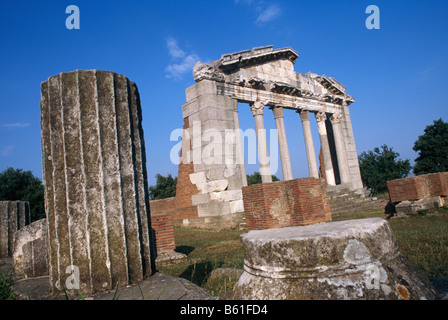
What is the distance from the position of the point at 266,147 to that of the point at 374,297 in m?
13.9

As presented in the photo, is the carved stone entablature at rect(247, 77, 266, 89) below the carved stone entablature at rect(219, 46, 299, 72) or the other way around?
below

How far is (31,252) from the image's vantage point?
3.16 m

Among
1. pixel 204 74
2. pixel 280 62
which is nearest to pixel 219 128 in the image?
pixel 204 74

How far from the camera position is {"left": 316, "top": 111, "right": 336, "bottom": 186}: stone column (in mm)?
19047

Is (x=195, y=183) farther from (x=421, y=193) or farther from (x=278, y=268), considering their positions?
(x=278, y=268)

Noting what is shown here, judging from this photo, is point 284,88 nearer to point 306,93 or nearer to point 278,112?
point 278,112

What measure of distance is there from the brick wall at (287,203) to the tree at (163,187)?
24.8 meters

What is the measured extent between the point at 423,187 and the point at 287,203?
16.8ft

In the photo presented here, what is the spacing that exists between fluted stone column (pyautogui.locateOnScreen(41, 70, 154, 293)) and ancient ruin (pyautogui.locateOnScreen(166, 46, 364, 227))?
363 inches

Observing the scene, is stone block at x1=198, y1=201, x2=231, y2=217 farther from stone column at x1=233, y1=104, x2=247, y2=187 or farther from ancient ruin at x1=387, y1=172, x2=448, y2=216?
ancient ruin at x1=387, y1=172, x2=448, y2=216

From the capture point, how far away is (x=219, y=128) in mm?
12914

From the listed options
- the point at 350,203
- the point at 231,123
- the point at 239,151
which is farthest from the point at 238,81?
the point at 350,203

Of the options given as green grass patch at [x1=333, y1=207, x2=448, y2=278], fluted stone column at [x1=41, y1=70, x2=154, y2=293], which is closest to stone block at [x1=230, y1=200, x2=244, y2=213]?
green grass patch at [x1=333, y1=207, x2=448, y2=278]
